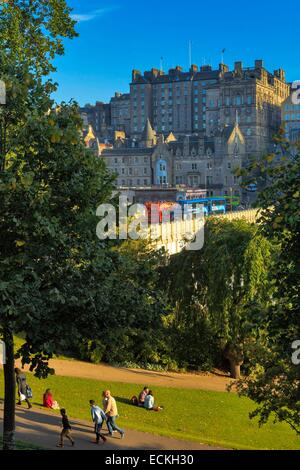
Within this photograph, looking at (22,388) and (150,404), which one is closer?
(22,388)

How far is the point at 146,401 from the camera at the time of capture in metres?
28.8

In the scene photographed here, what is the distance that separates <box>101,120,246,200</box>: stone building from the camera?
17088 centimetres

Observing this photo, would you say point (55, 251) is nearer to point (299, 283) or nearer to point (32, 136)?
point (32, 136)

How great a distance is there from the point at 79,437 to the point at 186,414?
8171 millimetres

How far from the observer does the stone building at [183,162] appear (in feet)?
561

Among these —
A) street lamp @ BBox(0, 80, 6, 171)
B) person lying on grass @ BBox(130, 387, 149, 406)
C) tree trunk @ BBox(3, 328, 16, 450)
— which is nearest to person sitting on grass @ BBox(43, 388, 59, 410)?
person lying on grass @ BBox(130, 387, 149, 406)

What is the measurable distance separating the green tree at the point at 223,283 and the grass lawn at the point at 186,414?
4639mm

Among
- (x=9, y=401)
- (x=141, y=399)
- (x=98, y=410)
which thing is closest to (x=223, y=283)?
(x=141, y=399)

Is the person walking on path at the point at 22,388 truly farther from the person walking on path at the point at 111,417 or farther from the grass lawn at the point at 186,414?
the person walking on path at the point at 111,417

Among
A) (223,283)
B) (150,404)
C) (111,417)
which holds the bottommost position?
(150,404)

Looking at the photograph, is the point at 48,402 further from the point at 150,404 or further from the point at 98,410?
the point at 150,404

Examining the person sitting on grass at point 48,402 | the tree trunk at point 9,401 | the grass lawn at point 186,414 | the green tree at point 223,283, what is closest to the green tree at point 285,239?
the tree trunk at point 9,401

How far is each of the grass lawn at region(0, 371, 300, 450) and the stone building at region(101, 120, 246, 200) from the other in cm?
13878

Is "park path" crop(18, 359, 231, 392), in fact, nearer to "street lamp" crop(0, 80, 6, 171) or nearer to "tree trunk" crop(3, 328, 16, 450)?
"tree trunk" crop(3, 328, 16, 450)
